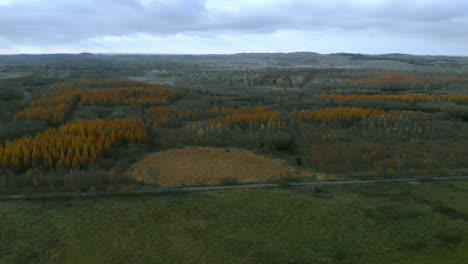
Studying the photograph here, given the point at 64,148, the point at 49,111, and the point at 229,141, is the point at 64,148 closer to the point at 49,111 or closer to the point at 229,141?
the point at 229,141

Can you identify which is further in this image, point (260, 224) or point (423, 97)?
point (423, 97)

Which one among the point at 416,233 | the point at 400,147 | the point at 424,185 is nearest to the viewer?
the point at 416,233

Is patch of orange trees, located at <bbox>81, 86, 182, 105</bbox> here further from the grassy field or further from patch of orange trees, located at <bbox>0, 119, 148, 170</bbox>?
the grassy field

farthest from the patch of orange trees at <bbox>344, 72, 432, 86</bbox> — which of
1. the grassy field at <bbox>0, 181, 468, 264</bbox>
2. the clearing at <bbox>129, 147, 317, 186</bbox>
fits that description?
the grassy field at <bbox>0, 181, 468, 264</bbox>

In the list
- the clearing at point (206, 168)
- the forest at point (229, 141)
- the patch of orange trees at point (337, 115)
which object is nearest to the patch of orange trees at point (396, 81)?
the forest at point (229, 141)

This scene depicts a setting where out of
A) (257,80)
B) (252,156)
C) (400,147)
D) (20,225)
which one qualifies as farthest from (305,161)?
(257,80)

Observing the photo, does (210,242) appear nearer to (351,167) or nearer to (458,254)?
(458,254)
